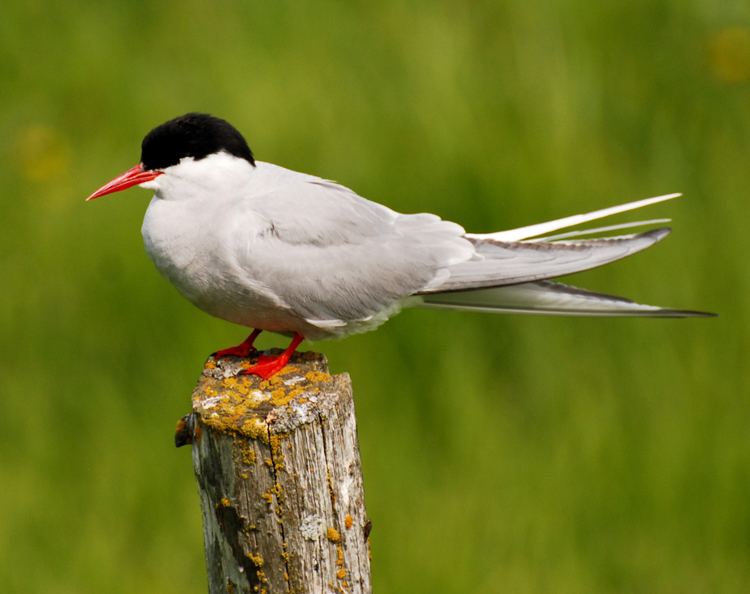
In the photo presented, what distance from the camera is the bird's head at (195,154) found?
115 inches

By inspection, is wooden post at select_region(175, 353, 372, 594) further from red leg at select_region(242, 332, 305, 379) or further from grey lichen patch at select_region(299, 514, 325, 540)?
red leg at select_region(242, 332, 305, 379)

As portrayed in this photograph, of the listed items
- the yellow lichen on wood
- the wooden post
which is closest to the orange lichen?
the wooden post

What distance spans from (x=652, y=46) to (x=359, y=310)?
13.2 ft

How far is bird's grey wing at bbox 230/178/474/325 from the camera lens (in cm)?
281

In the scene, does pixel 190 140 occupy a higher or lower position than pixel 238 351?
higher

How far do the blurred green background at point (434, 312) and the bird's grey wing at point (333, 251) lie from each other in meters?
1.48

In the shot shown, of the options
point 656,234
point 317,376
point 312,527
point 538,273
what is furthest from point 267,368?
point 656,234

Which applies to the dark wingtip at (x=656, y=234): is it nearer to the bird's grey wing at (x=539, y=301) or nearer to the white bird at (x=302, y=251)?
the white bird at (x=302, y=251)

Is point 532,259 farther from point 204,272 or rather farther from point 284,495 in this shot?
point 284,495

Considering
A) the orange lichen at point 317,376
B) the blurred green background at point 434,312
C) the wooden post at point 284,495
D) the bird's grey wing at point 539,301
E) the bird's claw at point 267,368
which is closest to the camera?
the wooden post at point 284,495

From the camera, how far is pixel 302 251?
2879 millimetres

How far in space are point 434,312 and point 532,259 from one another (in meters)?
1.74

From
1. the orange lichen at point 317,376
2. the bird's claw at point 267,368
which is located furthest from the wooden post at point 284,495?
the bird's claw at point 267,368

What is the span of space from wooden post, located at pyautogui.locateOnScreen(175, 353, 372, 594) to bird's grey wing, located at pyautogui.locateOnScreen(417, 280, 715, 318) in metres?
0.91
